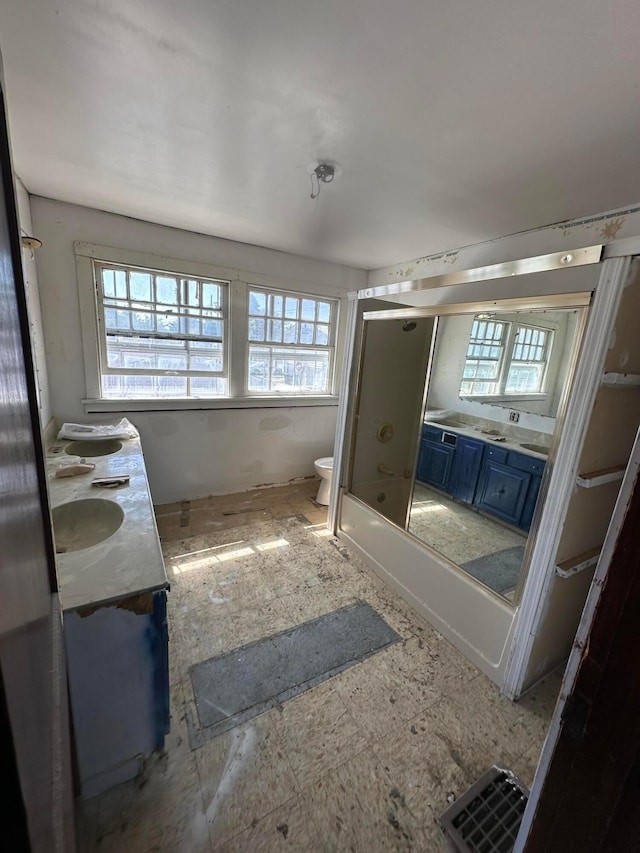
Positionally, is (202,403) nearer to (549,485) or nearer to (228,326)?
(228,326)

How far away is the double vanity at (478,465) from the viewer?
227 cm

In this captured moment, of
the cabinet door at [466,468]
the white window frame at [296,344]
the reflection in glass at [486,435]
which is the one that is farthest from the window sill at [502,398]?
the white window frame at [296,344]

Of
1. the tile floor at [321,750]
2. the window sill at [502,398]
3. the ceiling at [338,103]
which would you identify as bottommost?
the tile floor at [321,750]

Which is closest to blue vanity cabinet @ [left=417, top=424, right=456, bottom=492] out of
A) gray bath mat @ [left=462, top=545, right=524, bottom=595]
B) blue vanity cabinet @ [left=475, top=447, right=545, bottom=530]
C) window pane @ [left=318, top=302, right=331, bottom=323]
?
blue vanity cabinet @ [left=475, top=447, right=545, bottom=530]

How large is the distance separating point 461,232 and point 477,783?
2904mm

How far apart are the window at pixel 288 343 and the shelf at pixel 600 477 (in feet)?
8.72

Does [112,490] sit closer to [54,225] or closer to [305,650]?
→ [305,650]

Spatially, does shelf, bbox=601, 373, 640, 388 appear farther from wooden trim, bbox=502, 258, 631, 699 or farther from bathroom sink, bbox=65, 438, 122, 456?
bathroom sink, bbox=65, 438, 122, 456

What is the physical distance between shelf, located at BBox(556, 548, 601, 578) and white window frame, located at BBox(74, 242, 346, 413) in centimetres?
257

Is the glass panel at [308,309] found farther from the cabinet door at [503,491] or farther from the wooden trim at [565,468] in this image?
the wooden trim at [565,468]

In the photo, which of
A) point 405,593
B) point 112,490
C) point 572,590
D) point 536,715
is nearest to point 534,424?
point 572,590

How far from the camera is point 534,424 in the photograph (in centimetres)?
227

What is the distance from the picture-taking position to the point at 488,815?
1.09 meters

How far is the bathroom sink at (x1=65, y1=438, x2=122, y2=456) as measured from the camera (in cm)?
227
